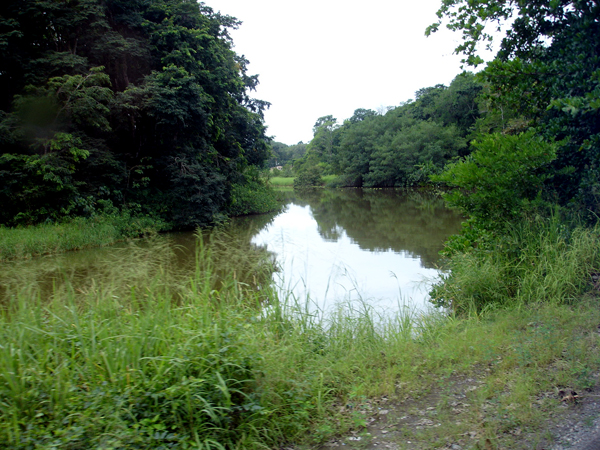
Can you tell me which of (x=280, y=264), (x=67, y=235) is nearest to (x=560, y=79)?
(x=280, y=264)

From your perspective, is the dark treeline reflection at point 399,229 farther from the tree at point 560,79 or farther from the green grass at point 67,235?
the green grass at point 67,235

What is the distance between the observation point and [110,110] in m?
15.3

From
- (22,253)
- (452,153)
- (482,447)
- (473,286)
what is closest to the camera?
(482,447)

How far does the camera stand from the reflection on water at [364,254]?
15.5 feet

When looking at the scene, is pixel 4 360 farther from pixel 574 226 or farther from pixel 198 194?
pixel 198 194

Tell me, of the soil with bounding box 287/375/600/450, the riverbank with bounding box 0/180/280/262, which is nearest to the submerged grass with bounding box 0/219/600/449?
the soil with bounding box 287/375/600/450

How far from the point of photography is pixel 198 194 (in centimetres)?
1738

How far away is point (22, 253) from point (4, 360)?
Result: 1006 centimetres

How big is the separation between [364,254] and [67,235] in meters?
9.21

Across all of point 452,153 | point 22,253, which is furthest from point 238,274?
point 452,153

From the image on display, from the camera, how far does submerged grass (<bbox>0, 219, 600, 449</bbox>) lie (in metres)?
2.19

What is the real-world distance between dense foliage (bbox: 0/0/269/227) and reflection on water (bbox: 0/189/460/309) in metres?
2.66

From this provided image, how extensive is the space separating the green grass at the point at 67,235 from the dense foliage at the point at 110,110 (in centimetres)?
64

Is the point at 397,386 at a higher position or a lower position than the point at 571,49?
lower
